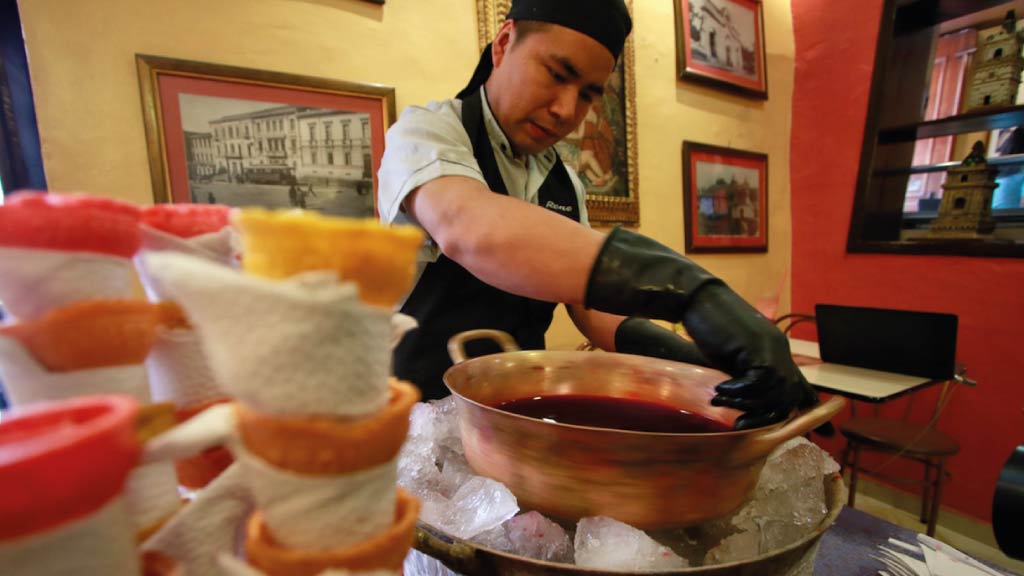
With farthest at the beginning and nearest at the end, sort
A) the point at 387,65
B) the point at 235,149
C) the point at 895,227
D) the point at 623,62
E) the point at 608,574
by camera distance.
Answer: the point at 895,227 < the point at 623,62 < the point at 387,65 < the point at 235,149 < the point at 608,574

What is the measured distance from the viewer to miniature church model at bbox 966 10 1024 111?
1.66m

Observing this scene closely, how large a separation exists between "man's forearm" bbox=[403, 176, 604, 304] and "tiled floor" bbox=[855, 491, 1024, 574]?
6.74 ft

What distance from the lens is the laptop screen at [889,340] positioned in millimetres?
1404

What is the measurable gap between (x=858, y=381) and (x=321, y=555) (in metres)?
1.80

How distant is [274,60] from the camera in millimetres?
1202

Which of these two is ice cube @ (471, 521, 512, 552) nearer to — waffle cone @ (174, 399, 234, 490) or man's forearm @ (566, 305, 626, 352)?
waffle cone @ (174, 399, 234, 490)

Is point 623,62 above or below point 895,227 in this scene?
above

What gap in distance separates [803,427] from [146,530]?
48 cm

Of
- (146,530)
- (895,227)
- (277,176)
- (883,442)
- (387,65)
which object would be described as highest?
(387,65)

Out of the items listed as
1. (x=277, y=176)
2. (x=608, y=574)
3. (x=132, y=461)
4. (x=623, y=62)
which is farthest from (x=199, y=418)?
(x=623, y=62)

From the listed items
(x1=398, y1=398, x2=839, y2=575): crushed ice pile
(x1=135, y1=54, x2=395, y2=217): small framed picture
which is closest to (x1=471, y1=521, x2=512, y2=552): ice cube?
(x1=398, y1=398, x2=839, y2=575): crushed ice pile

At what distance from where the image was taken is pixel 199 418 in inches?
7.1

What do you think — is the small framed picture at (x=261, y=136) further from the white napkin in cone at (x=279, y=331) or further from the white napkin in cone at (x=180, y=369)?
the white napkin in cone at (x=279, y=331)

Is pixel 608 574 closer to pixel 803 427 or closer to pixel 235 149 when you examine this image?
pixel 803 427
